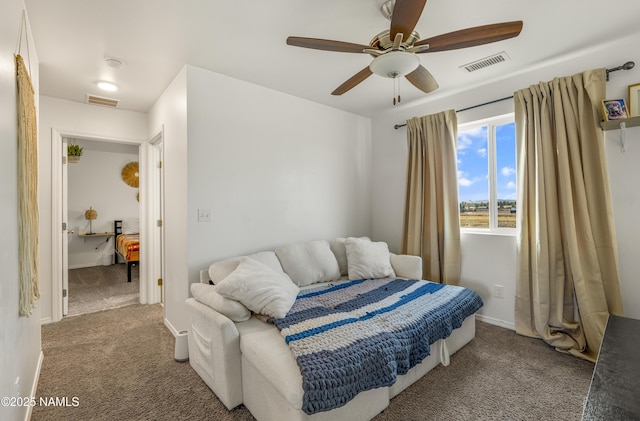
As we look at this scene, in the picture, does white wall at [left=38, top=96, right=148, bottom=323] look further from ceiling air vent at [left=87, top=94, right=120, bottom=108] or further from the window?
the window

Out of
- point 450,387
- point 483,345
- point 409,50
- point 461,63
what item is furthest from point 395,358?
point 461,63

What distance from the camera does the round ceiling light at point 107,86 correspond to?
2943 mm

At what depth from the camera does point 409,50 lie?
175cm

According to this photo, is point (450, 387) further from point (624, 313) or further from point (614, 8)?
point (614, 8)

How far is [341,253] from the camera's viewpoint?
3340 millimetres

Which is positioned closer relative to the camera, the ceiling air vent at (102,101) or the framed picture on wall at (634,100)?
the framed picture on wall at (634,100)

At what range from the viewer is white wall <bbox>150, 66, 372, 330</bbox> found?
8.76 feet

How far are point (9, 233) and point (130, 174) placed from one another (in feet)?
19.9

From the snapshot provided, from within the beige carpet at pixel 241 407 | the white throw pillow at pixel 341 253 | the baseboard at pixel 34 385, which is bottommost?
the beige carpet at pixel 241 407

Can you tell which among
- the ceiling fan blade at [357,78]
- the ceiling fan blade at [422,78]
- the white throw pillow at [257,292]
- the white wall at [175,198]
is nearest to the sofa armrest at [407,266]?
the white throw pillow at [257,292]

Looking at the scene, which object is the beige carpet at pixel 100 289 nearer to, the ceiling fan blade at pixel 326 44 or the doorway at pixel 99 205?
the doorway at pixel 99 205

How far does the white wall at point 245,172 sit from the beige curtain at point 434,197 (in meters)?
0.88

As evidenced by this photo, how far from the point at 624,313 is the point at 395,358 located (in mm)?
2060

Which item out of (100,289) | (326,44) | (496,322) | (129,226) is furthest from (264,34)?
(129,226)
